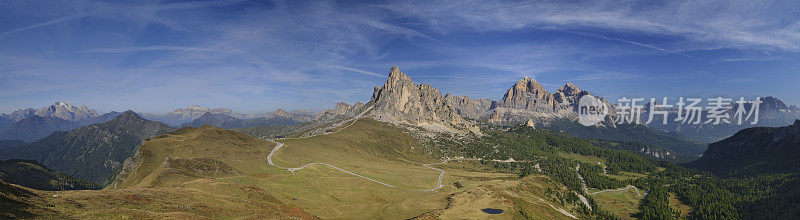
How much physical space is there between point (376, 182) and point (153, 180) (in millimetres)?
66936

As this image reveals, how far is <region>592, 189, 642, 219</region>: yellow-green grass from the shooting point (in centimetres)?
15095

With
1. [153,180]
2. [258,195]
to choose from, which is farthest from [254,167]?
[258,195]

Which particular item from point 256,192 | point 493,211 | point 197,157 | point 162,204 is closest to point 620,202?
point 493,211

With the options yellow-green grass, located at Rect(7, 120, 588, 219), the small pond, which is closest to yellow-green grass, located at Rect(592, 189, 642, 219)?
yellow-green grass, located at Rect(7, 120, 588, 219)

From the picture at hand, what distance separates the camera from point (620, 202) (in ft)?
551

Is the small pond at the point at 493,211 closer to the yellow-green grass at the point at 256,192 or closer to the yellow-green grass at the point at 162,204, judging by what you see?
the yellow-green grass at the point at 256,192

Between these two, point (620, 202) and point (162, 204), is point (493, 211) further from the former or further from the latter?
point (620, 202)

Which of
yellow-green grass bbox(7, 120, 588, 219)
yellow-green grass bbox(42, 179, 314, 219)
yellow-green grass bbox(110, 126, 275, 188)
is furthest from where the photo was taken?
yellow-green grass bbox(110, 126, 275, 188)

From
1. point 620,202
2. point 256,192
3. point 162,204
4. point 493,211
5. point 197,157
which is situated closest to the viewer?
point 162,204

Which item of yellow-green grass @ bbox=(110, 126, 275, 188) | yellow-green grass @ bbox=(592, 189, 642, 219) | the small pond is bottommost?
yellow-green grass @ bbox=(592, 189, 642, 219)

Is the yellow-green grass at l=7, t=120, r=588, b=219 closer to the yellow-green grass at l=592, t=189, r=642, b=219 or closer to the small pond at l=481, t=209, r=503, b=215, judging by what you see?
the small pond at l=481, t=209, r=503, b=215

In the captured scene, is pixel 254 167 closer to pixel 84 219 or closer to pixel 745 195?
pixel 84 219

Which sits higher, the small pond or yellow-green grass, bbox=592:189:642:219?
the small pond

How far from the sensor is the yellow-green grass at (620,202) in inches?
5943
